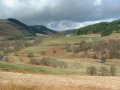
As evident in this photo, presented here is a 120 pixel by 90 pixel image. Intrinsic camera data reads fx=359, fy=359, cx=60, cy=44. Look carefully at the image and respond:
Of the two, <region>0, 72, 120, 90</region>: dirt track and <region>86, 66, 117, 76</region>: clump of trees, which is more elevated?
<region>0, 72, 120, 90</region>: dirt track

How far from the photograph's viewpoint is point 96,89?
28.9 metres

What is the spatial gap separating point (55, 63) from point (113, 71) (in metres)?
39.7

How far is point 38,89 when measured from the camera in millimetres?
20656

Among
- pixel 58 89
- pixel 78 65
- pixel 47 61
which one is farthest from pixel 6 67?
pixel 78 65

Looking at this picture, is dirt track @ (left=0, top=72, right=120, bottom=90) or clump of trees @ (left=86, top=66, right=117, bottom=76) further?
clump of trees @ (left=86, top=66, right=117, bottom=76)

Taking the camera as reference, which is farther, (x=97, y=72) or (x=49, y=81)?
(x=97, y=72)

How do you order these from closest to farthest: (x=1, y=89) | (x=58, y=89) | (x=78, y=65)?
(x=1, y=89) < (x=58, y=89) < (x=78, y=65)

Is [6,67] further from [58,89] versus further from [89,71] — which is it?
[58,89]

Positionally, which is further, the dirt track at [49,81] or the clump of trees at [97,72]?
the clump of trees at [97,72]

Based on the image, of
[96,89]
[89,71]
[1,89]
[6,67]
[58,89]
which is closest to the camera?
[1,89]

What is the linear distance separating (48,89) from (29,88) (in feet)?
4.97

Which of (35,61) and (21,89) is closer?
(21,89)

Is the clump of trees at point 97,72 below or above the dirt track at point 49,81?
below

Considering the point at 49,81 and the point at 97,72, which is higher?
the point at 49,81
